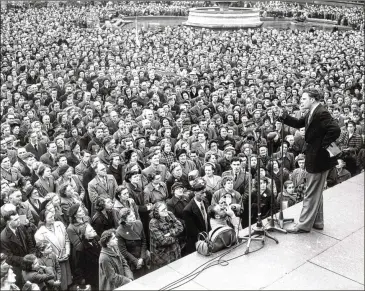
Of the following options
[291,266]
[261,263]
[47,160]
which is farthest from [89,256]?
[47,160]

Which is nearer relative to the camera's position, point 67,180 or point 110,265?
point 110,265

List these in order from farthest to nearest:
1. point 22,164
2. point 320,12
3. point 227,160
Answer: point 320,12 < point 227,160 < point 22,164

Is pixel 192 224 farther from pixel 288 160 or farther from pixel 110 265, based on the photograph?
pixel 288 160

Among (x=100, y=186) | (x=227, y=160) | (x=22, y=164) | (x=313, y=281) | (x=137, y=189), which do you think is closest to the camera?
(x=313, y=281)

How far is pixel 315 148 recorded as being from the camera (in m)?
5.54

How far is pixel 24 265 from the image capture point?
5.16 m

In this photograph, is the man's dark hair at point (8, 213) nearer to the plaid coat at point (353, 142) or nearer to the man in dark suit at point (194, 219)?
the man in dark suit at point (194, 219)

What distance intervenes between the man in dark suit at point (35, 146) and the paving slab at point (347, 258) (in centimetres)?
582

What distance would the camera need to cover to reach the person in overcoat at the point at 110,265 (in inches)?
208

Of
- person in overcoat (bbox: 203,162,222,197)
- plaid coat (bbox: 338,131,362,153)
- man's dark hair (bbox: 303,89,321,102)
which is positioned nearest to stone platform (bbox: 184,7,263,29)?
plaid coat (bbox: 338,131,362,153)

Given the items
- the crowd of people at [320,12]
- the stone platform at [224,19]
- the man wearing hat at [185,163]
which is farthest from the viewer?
the crowd of people at [320,12]

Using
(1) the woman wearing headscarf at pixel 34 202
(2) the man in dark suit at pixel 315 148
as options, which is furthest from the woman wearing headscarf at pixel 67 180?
(2) the man in dark suit at pixel 315 148

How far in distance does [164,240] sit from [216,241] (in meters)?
0.74

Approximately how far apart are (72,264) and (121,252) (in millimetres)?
677
